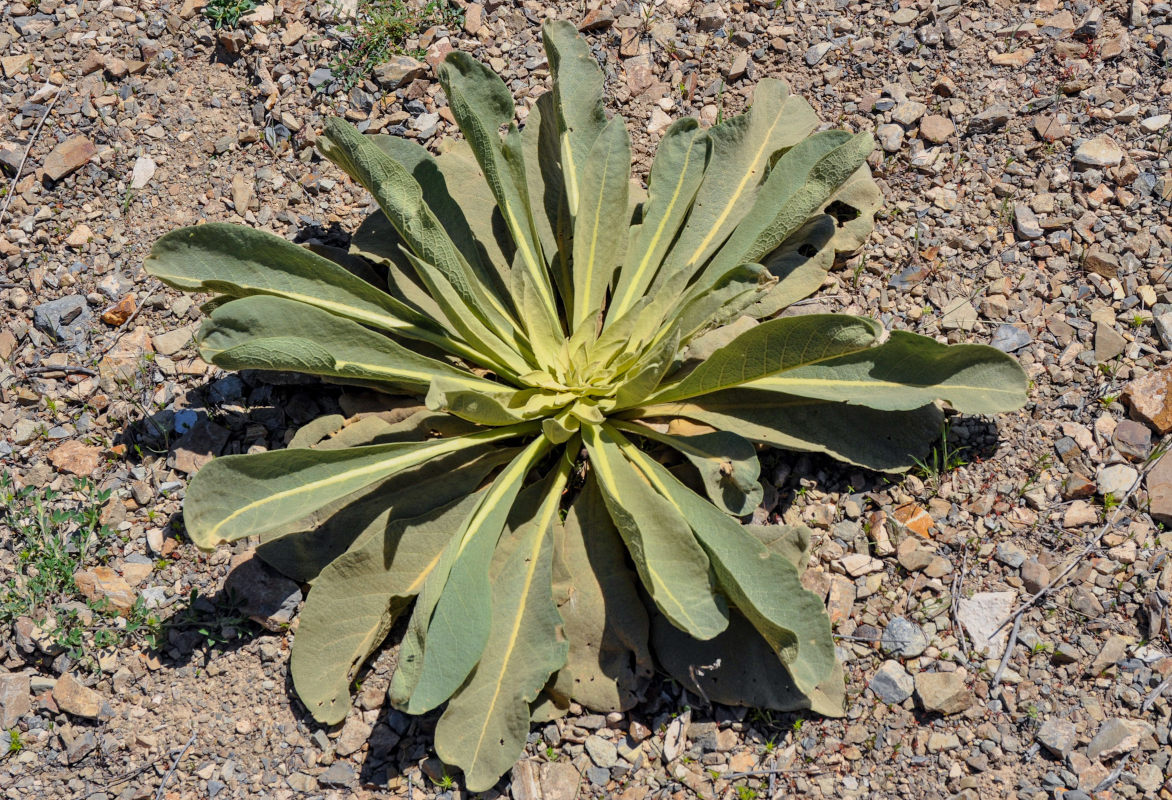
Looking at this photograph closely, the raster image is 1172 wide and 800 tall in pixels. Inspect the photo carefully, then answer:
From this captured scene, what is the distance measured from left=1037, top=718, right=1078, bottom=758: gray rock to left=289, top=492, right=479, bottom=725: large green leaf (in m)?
1.82

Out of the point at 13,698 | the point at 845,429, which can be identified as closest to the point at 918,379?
the point at 845,429

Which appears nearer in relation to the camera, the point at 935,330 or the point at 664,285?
the point at 664,285

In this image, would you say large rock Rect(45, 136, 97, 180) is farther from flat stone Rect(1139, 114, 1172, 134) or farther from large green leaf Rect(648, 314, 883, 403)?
flat stone Rect(1139, 114, 1172, 134)

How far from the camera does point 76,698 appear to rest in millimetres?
2883

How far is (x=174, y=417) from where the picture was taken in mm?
3344

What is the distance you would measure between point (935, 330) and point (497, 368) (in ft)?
4.98

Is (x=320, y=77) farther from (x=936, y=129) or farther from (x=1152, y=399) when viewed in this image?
(x=1152, y=399)

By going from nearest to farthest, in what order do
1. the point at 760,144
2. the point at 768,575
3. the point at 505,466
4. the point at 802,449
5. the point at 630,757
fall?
the point at 768,575, the point at 630,757, the point at 802,449, the point at 505,466, the point at 760,144

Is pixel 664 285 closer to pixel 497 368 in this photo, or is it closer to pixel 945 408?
pixel 497 368

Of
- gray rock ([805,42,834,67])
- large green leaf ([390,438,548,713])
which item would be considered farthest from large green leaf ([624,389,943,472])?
gray rock ([805,42,834,67])

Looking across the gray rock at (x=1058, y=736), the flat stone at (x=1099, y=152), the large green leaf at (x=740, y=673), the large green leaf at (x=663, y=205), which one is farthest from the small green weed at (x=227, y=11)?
the gray rock at (x=1058, y=736)

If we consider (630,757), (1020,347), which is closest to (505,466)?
(630,757)

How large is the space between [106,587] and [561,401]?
1.58 m

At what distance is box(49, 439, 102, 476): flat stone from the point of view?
10.7ft
